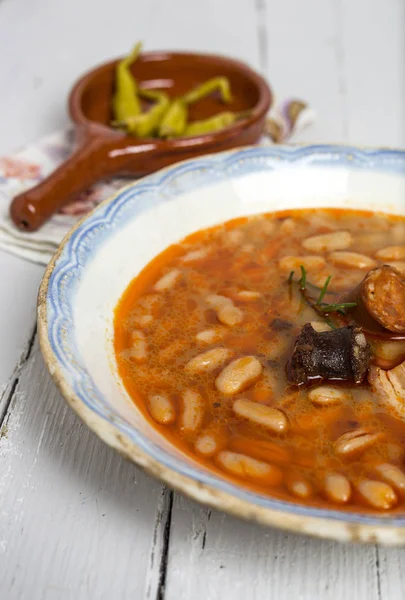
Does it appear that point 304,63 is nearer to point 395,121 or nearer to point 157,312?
point 395,121

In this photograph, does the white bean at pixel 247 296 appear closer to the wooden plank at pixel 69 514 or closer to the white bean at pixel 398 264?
the white bean at pixel 398 264

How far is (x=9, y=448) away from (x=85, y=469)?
0.26m

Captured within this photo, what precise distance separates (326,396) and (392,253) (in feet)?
2.61

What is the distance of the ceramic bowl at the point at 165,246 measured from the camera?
1.64m

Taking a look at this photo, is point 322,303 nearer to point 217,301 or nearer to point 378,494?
point 217,301

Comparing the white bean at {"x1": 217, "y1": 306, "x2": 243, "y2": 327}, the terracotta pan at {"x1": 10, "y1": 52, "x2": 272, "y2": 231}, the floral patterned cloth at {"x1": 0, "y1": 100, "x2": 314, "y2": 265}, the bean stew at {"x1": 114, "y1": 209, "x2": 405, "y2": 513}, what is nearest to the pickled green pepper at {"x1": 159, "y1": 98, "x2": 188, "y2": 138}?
the terracotta pan at {"x1": 10, "y1": 52, "x2": 272, "y2": 231}

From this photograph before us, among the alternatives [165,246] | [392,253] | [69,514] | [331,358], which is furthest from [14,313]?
[392,253]

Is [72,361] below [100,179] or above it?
above

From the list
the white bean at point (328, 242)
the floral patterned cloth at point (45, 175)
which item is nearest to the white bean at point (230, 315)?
the white bean at point (328, 242)

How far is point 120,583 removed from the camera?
1.91m

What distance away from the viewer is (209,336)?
2350 millimetres

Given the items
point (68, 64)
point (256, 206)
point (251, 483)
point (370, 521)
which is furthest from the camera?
point (68, 64)

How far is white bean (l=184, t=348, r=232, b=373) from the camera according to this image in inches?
88.0

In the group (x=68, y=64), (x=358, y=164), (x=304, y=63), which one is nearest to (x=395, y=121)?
(x=304, y=63)
